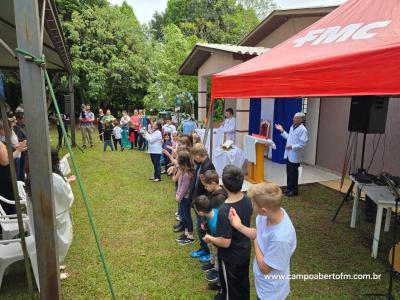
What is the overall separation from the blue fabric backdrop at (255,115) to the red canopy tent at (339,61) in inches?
226

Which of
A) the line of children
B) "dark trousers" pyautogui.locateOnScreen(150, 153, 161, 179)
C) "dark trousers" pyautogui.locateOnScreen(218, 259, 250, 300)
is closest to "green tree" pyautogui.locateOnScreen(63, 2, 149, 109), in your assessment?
"dark trousers" pyautogui.locateOnScreen(150, 153, 161, 179)

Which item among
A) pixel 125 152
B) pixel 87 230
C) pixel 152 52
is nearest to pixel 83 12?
pixel 152 52

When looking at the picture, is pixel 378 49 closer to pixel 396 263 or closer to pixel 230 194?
pixel 230 194

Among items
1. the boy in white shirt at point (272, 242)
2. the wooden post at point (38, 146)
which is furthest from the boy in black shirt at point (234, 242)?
the wooden post at point (38, 146)

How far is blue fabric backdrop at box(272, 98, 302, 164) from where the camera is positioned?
29.2 feet

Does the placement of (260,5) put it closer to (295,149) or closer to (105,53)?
(105,53)

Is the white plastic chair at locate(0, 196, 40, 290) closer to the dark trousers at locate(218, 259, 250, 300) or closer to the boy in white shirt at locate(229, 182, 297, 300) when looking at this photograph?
the dark trousers at locate(218, 259, 250, 300)

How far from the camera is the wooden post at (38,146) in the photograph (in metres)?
2.19

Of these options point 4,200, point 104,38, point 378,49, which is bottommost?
point 4,200

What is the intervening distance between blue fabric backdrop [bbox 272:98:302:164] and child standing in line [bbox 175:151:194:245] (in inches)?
222

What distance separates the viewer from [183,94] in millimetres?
16219

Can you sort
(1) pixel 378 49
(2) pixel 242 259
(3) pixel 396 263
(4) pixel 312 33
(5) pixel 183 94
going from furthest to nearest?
(5) pixel 183 94
(4) pixel 312 33
(3) pixel 396 263
(2) pixel 242 259
(1) pixel 378 49

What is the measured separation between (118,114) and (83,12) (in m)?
8.03

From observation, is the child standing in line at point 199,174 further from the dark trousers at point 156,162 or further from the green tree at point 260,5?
the green tree at point 260,5
